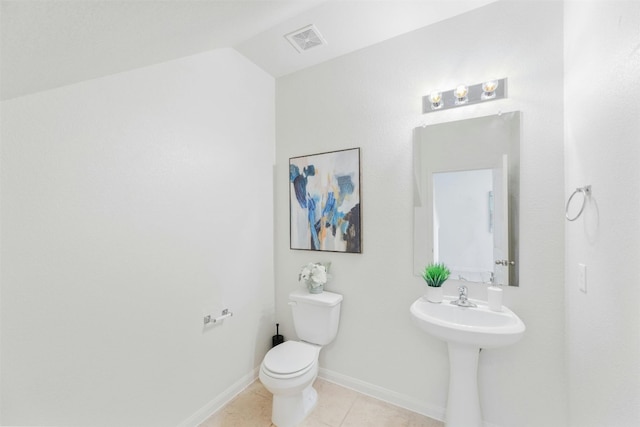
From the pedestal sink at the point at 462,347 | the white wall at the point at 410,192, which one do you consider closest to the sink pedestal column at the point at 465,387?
the pedestal sink at the point at 462,347

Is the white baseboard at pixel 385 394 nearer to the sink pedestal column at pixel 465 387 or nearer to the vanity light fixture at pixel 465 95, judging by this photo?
the sink pedestal column at pixel 465 387

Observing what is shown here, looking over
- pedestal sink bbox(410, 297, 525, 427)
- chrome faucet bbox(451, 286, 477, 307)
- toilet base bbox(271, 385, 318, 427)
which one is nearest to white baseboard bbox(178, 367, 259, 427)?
toilet base bbox(271, 385, 318, 427)

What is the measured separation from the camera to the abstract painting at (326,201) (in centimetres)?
203

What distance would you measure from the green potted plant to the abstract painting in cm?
53

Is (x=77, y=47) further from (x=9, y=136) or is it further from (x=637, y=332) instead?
(x=637, y=332)

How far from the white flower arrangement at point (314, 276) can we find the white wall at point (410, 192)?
0.13 m

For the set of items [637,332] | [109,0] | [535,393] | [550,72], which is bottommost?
[535,393]

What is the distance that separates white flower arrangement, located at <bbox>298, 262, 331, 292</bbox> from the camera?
6.60 ft

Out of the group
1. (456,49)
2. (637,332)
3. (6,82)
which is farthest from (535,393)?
(6,82)

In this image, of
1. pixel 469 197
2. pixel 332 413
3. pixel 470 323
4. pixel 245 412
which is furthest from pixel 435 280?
pixel 245 412

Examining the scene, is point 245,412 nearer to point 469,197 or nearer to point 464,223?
point 464,223

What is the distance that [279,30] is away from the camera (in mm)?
1794

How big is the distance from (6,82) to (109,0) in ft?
1.62

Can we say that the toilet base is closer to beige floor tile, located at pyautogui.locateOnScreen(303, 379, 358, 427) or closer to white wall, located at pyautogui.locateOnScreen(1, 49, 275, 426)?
beige floor tile, located at pyautogui.locateOnScreen(303, 379, 358, 427)
